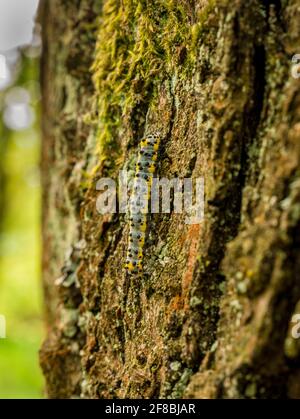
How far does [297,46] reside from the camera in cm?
163

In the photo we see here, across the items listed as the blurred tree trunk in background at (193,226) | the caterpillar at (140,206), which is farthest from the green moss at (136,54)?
the caterpillar at (140,206)

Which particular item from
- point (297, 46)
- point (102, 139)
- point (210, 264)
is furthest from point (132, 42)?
point (210, 264)

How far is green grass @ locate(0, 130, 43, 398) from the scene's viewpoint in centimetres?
683

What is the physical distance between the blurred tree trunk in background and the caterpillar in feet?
0.14

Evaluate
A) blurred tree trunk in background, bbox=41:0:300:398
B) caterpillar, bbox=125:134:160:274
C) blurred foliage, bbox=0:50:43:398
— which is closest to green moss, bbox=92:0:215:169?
blurred tree trunk in background, bbox=41:0:300:398

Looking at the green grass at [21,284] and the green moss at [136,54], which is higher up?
the green moss at [136,54]

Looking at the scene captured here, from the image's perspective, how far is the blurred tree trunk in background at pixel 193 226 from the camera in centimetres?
153

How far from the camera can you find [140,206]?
2.19 m

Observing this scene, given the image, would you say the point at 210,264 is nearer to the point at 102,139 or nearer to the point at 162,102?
the point at 162,102

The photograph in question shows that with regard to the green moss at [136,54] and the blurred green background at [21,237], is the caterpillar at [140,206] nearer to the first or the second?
the green moss at [136,54]

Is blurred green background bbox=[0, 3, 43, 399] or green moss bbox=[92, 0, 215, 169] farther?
blurred green background bbox=[0, 3, 43, 399]

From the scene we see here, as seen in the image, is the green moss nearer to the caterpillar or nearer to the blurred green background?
the caterpillar

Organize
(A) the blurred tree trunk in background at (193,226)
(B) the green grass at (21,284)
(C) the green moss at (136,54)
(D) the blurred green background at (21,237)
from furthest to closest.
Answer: (B) the green grass at (21,284) → (D) the blurred green background at (21,237) → (C) the green moss at (136,54) → (A) the blurred tree trunk in background at (193,226)

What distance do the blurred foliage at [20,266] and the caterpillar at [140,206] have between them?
3.51 meters
